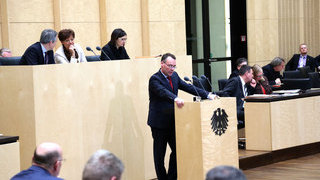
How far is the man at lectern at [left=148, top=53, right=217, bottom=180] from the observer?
660 cm

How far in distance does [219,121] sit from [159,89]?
2.23 ft

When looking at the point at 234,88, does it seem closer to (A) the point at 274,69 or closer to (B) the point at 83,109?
(B) the point at 83,109

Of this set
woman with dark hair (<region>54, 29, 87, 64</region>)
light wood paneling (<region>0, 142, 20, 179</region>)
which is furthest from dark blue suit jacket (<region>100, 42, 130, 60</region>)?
light wood paneling (<region>0, 142, 20, 179</region>)

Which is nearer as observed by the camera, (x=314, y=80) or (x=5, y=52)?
(x=5, y=52)

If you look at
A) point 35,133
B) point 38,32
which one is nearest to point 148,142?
point 35,133

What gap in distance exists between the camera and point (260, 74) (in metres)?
8.98

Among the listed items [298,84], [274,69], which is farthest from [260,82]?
[274,69]

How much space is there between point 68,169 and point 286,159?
11.1 ft

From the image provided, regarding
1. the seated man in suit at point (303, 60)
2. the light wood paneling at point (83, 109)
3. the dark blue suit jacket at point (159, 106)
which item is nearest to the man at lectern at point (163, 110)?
the dark blue suit jacket at point (159, 106)

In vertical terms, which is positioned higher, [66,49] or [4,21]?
[4,21]

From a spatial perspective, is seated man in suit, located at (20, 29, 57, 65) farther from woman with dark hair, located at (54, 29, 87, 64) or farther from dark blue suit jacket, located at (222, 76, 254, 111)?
dark blue suit jacket, located at (222, 76, 254, 111)

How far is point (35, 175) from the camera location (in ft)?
12.1

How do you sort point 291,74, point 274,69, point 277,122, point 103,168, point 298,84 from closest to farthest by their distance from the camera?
point 103,168 < point 277,122 < point 298,84 < point 274,69 < point 291,74

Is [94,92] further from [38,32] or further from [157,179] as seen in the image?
[38,32]
